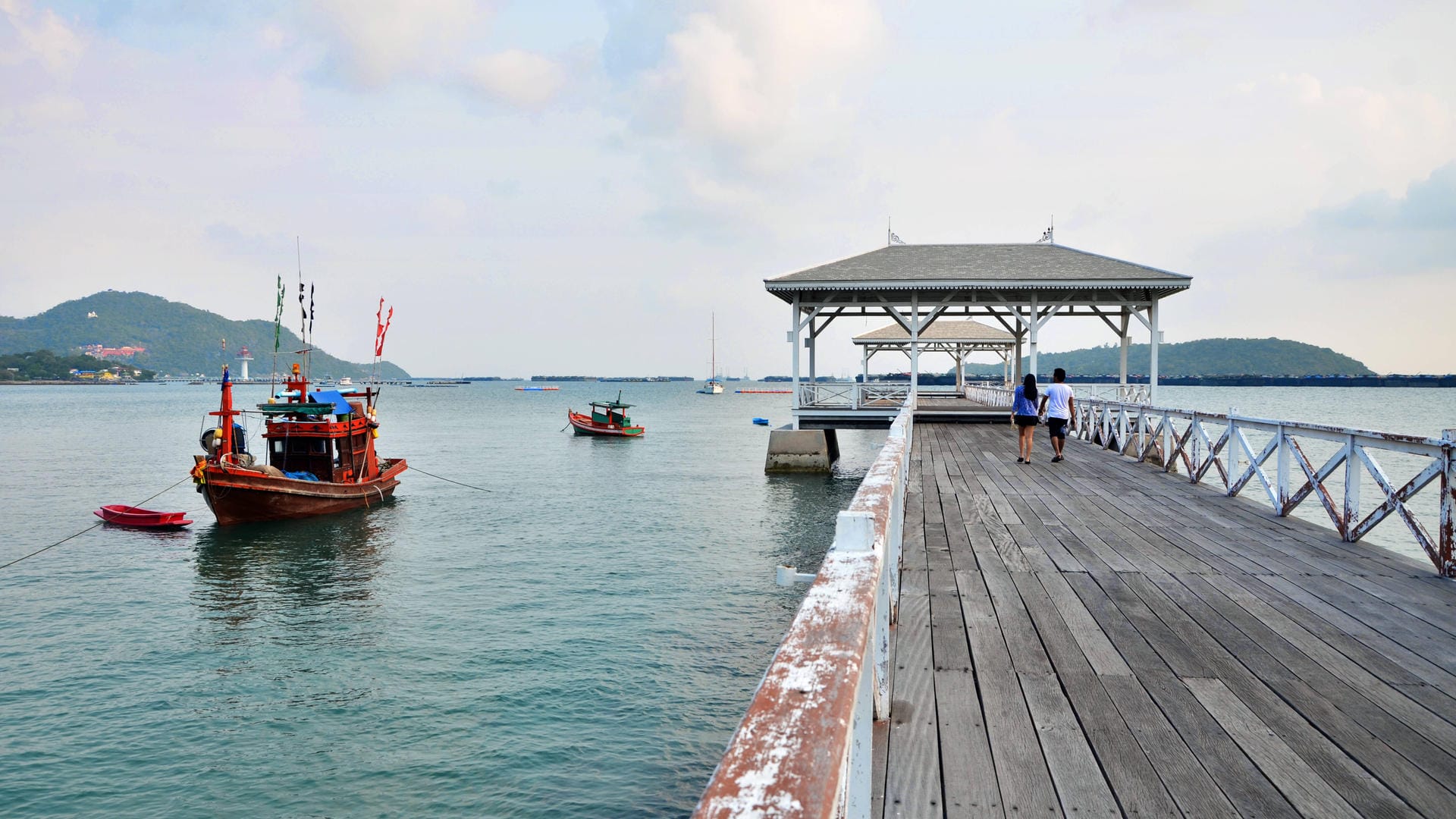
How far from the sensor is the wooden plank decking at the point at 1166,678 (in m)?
2.81

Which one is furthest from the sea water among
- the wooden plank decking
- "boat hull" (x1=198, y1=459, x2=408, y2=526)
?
the wooden plank decking

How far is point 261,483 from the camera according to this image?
2231 cm

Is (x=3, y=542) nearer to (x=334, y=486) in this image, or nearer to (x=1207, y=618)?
(x=334, y=486)

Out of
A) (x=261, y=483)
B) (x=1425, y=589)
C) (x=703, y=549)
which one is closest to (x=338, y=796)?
(x=1425, y=589)

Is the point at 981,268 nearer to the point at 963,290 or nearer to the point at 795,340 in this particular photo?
the point at 963,290

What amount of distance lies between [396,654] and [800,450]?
18959 millimetres

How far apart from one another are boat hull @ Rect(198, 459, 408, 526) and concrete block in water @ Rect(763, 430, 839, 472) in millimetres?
14057

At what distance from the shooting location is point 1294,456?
8852 millimetres

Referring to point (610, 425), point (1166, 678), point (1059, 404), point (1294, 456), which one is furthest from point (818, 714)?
point (610, 425)

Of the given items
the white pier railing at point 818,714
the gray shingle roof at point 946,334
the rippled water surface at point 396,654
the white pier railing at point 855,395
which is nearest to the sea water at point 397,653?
the rippled water surface at point 396,654

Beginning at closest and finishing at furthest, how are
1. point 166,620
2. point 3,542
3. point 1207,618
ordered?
1. point 1207,618
2. point 166,620
3. point 3,542

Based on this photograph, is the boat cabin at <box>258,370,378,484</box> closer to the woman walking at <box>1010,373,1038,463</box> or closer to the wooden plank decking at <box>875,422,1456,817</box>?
the woman walking at <box>1010,373,1038,463</box>

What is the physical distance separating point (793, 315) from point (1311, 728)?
2171 cm

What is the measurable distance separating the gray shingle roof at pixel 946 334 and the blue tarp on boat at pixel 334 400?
2071cm
